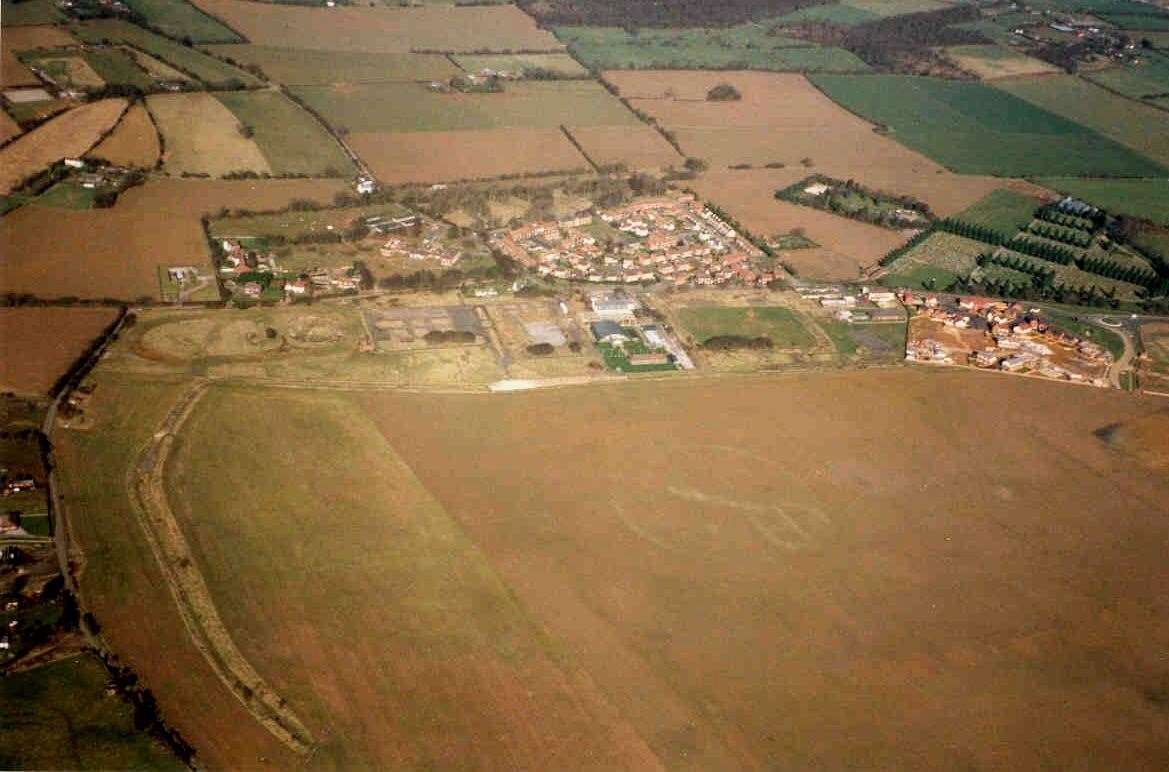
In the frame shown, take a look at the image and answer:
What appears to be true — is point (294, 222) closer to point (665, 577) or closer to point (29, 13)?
point (665, 577)

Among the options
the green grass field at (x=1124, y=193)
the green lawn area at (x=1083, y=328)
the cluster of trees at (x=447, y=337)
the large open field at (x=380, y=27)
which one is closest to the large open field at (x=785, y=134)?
the green grass field at (x=1124, y=193)

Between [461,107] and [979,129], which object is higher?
[461,107]

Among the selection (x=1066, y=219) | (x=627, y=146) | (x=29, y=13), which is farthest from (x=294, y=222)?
(x=1066, y=219)

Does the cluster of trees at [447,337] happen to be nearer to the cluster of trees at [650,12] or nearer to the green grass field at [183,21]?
the green grass field at [183,21]

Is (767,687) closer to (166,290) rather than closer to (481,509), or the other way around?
(481,509)

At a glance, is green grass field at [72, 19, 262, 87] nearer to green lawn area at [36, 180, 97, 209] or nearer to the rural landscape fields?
the rural landscape fields
